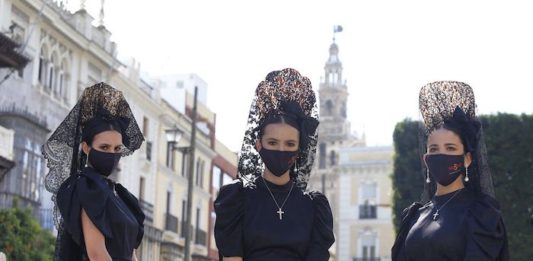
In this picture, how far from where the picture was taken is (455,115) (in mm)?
8680

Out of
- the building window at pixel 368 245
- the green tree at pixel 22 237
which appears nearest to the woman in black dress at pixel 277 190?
the green tree at pixel 22 237

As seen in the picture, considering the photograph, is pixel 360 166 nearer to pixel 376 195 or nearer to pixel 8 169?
pixel 376 195

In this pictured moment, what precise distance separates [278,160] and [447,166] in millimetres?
1231

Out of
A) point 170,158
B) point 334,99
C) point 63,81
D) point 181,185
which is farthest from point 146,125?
point 334,99

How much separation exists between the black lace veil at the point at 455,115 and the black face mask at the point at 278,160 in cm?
114

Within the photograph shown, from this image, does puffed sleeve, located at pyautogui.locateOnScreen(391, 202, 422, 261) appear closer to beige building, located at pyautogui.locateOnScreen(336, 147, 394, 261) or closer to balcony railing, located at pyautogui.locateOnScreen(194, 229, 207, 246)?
balcony railing, located at pyautogui.locateOnScreen(194, 229, 207, 246)

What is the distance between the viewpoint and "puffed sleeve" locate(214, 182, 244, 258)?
8.27 m

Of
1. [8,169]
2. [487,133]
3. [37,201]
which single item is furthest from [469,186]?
[487,133]

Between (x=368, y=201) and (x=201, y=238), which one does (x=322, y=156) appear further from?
(x=201, y=238)

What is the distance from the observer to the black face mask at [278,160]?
836cm

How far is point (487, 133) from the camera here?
4431cm

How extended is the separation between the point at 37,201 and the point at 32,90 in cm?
376

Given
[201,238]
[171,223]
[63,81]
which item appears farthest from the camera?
[201,238]

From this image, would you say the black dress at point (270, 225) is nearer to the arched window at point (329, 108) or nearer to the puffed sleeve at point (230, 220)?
the puffed sleeve at point (230, 220)
